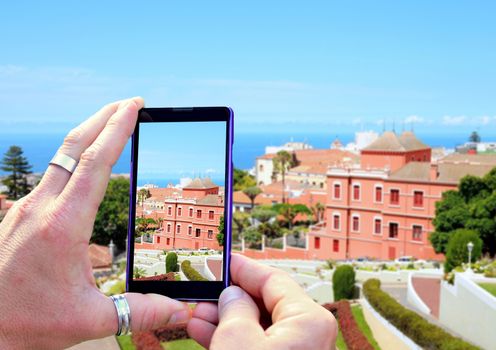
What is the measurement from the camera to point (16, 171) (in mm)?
31578

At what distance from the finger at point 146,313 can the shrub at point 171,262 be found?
15cm

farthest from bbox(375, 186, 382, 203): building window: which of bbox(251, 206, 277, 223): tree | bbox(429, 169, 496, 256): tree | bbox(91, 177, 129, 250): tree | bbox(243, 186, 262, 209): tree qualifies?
bbox(243, 186, 262, 209): tree

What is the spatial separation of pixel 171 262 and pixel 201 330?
0.85 ft

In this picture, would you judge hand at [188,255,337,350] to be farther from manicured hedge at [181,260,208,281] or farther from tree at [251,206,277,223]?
tree at [251,206,277,223]

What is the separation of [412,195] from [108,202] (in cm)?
1586

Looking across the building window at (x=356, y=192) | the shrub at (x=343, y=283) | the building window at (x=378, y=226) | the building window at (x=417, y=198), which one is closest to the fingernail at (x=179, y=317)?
the shrub at (x=343, y=283)

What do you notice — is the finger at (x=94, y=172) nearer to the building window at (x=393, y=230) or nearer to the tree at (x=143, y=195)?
the tree at (x=143, y=195)

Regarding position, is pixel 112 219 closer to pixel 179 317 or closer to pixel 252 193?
pixel 252 193

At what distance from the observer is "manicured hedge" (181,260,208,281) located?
201cm

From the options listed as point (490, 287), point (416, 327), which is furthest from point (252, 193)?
point (416, 327)

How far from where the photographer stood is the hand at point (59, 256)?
164cm

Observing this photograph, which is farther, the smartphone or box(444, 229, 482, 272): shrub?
box(444, 229, 482, 272): shrub

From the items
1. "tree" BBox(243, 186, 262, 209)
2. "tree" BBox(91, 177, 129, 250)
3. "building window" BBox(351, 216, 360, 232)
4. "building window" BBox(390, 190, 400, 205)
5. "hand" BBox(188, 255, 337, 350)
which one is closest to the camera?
"hand" BBox(188, 255, 337, 350)

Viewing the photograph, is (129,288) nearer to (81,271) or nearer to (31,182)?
(81,271)
